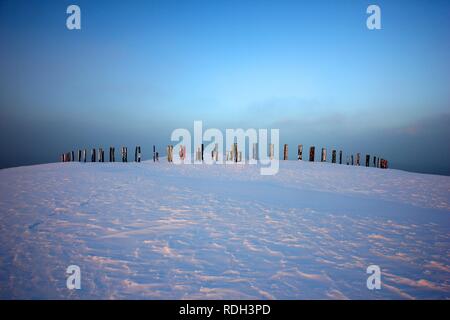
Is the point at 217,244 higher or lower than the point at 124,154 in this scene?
lower

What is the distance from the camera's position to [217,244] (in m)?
5.13

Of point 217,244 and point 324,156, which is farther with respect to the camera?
point 324,156

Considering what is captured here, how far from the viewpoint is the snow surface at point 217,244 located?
366 cm

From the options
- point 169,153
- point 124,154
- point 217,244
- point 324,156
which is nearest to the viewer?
point 217,244

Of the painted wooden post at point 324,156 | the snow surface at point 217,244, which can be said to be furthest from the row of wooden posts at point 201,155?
the snow surface at point 217,244

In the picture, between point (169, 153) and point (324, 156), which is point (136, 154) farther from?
point (324, 156)

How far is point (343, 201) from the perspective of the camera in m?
9.23

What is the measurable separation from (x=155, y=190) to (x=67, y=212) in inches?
135

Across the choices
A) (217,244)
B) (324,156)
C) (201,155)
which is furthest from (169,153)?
(217,244)

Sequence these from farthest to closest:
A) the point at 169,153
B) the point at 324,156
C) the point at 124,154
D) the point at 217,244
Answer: the point at 324,156
the point at 124,154
the point at 169,153
the point at 217,244

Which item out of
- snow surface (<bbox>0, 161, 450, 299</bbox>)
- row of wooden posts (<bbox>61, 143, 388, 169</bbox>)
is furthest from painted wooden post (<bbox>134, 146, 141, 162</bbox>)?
snow surface (<bbox>0, 161, 450, 299</bbox>)

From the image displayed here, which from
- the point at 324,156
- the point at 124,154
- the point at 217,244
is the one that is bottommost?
the point at 217,244

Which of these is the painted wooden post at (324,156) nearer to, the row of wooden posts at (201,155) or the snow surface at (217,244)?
the row of wooden posts at (201,155)

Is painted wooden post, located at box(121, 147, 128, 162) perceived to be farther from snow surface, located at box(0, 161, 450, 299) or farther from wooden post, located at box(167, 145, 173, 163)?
snow surface, located at box(0, 161, 450, 299)
